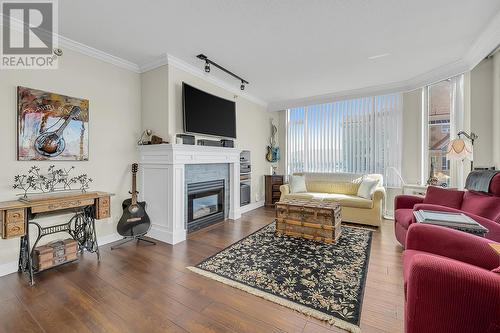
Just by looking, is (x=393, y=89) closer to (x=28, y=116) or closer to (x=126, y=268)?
(x=126, y=268)

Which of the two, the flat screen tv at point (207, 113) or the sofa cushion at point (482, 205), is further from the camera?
the flat screen tv at point (207, 113)

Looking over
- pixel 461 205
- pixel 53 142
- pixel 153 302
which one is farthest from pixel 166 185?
pixel 461 205

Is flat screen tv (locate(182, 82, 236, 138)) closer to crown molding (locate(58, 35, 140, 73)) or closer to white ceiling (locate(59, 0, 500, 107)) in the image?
white ceiling (locate(59, 0, 500, 107))

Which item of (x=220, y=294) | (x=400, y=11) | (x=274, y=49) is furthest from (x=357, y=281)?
(x=274, y=49)

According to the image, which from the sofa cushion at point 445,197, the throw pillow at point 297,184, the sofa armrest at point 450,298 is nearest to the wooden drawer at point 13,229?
the sofa armrest at point 450,298

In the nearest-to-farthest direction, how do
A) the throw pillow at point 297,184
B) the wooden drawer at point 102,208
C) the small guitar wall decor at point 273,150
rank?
the wooden drawer at point 102,208 < the throw pillow at point 297,184 < the small guitar wall decor at point 273,150

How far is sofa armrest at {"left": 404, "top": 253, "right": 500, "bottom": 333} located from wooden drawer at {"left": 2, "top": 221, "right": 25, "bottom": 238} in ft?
10.1

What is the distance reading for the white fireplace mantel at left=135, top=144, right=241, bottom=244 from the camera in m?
3.15

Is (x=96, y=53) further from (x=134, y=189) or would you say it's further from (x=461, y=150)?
(x=461, y=150)

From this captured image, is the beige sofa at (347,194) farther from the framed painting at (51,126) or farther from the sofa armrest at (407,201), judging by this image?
the framed painting at (51,126)

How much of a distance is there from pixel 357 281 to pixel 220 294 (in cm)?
128

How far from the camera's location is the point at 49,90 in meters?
2.59

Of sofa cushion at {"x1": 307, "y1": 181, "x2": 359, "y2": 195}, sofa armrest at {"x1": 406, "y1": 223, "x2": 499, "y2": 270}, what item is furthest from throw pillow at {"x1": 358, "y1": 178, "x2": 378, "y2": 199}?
sofa armrest at {"x1": 406, "y1": 223, "x2": 499, "y2": 270}

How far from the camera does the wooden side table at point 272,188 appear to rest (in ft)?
18.2
